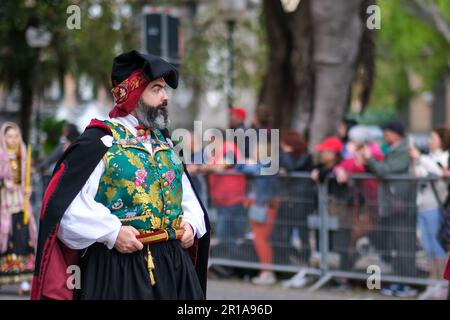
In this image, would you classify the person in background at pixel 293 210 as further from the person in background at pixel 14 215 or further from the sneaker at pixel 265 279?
the person in background at pixel 14 215

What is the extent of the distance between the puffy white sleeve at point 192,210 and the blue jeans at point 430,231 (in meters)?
4.93

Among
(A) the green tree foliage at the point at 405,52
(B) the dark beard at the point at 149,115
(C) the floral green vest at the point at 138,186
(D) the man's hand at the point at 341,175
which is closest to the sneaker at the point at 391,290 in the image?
(D) the man's hand at the point at 341,175

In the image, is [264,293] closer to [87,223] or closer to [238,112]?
[238,112]

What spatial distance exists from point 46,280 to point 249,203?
21.6ft

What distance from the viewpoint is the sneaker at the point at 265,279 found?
11516mm

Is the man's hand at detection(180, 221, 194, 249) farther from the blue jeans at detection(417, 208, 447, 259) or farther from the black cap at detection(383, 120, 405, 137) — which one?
the black cap at detection(383, 120, 405, 137)

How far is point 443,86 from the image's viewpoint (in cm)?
6344

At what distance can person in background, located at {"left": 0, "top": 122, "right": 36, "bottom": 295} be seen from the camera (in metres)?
10.9

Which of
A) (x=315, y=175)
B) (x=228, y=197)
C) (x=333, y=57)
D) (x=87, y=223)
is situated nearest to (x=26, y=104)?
(x=333, y=57)

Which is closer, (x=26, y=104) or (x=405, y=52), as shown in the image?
(x=26, y=104)

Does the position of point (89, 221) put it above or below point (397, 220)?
above

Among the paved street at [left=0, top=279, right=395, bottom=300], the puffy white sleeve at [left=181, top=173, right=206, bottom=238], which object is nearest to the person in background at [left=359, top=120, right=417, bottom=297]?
the paved street at [left=0, top=279, right=395, bottom=300]

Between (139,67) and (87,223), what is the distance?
0.89m

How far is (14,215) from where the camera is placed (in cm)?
1109
